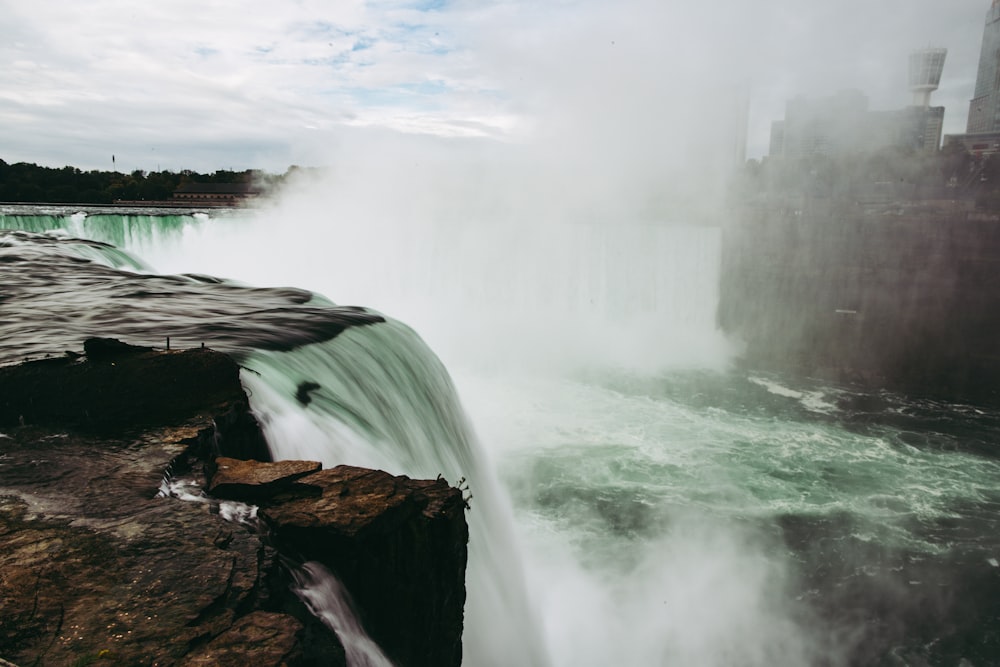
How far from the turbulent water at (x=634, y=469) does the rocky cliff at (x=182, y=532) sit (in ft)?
2.98

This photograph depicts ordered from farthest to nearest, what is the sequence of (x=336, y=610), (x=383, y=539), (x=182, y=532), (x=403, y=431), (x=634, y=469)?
(x=634, y=469) < (x=403, y=431) < (x=383, y=539) < (x=336, y=610) < (x=182, y=532)

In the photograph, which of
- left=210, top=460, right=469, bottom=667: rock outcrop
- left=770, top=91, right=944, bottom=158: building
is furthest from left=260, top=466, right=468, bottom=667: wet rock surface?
left=770, top=91, right=944, bottom=158: building

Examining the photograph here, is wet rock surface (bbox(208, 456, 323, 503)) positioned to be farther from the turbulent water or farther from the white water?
the turbulent water

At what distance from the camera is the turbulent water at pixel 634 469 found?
23.0ft

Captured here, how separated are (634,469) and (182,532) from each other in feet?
38.7

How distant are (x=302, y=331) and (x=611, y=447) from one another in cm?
924

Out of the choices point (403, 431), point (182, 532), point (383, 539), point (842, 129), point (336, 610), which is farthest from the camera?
point (842, 129)

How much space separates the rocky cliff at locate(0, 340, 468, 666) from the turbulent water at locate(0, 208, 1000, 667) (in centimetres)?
91

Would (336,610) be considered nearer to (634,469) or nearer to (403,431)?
(403,431)

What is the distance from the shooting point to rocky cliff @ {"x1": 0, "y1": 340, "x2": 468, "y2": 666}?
2518 millimetres

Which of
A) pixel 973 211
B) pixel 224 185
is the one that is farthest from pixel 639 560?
pixel 224 185

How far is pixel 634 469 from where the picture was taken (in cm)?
1387

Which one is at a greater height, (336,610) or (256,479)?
(256,479)

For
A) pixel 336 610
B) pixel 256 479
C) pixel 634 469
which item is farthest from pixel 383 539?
pixel 634 469
